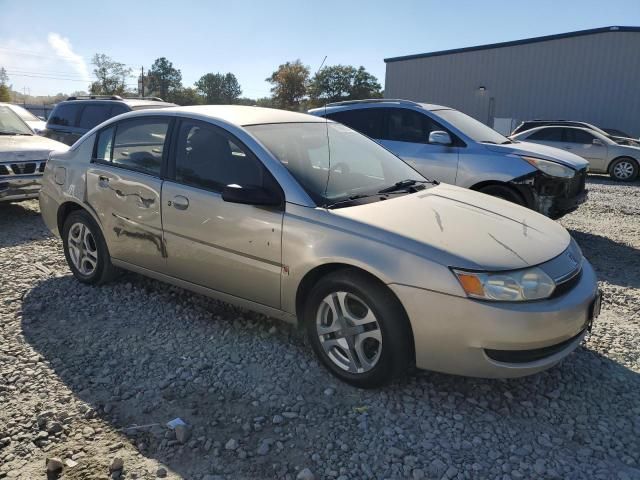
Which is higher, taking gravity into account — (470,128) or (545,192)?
(470,128)

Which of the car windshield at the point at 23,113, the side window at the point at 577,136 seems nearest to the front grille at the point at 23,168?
the car windshield at the point at 23,113

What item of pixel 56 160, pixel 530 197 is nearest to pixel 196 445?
pixel 56 160

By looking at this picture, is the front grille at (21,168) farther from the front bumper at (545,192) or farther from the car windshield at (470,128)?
the front bumper at (545,192)

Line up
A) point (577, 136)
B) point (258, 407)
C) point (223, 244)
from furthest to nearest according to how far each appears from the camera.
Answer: point (577, 136) < point (223, 244) < point (258, 407)

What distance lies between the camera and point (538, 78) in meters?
26.1

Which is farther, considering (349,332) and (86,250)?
(86,250)

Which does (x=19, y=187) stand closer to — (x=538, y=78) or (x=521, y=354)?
(x=521, y=354)

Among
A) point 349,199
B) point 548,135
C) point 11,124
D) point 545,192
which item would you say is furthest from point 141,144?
point 548,135

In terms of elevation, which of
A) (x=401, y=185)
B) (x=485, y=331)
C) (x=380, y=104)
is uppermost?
(x=380, y=104)

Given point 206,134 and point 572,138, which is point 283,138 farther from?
point 572,138

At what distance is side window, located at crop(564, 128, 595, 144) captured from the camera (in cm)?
1408

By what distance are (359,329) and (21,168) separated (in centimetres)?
594

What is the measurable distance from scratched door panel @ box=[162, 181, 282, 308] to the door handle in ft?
0.05

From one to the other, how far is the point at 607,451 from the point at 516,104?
89.3 ft
